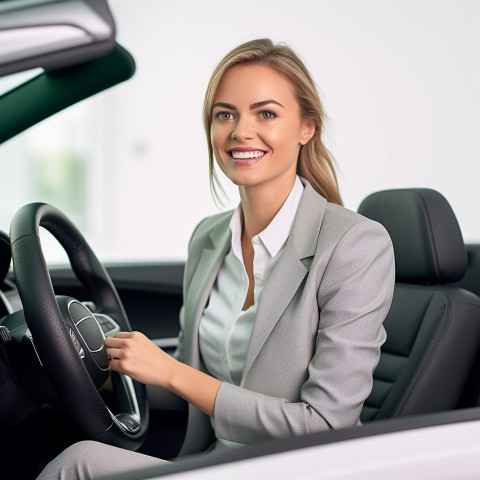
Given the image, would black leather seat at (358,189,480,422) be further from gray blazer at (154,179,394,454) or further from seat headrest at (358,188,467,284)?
gray blazer at (154,179,394,454)

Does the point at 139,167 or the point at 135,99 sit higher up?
the point at 135,99

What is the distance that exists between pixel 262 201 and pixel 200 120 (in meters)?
6.17

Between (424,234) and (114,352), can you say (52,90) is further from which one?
(424,234)

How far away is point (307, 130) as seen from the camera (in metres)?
1.44

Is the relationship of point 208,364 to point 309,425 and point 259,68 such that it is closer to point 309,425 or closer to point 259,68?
point 309,425

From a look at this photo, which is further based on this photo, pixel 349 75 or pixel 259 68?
pixel 349 75

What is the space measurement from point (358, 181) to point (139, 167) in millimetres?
2619

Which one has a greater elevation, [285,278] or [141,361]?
[285,278]

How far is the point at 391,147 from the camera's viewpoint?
20.8ft

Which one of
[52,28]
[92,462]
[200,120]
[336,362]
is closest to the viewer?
[52,28]

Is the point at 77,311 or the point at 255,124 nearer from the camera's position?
the point at 77,311

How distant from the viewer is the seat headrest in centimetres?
150

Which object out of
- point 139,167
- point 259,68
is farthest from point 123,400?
point 139,167

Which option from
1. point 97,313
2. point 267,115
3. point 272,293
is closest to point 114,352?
point 97,313
